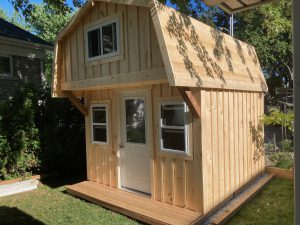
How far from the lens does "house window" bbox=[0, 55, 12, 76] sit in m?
12.1

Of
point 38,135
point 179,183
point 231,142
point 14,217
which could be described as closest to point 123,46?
point 179,183

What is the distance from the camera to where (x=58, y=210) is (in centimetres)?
635

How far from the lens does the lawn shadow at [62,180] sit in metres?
8.45

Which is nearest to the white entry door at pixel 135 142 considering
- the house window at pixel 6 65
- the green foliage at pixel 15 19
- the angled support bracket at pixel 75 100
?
the angled support bracket at pixel 75 100

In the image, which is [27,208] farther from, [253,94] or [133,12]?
[253,94]

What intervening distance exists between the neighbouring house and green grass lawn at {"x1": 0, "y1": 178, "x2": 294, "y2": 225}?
6.18 metres

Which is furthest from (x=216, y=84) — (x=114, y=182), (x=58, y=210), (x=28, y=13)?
(x=28, y=13)

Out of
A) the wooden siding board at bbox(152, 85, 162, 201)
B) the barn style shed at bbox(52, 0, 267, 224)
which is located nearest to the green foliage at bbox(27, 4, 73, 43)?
the barn style shed at bbox(52, 0, 267, 224)

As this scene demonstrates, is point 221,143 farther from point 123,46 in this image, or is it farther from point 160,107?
point 123,46

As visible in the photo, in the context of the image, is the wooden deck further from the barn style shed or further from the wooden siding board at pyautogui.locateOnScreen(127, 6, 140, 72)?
the wooden siding board at pyautogui.locateOnScreen(127, 6, 140, 72)

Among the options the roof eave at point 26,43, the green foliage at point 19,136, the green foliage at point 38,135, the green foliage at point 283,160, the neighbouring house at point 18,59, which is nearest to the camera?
the green foliage at point 19,136

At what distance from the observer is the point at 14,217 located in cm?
602

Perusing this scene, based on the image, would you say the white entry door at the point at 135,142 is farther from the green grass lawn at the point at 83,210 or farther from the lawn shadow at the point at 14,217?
the lawn shadow at the point at 14,217

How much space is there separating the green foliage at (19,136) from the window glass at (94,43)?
288 cm
